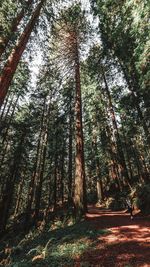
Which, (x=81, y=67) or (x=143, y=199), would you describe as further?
(x=81, y=67)

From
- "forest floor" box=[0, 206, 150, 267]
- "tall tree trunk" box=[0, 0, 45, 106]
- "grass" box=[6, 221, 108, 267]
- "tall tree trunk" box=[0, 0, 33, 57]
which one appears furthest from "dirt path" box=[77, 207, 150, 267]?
"tall tree trunk" box=[0, 0, 33, 57]

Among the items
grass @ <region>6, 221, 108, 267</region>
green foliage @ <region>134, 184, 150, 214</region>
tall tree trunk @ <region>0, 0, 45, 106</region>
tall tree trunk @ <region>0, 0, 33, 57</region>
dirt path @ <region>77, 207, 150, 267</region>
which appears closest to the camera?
dirt path @ <region>77, 207, 150, 267</region>

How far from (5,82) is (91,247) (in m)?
6.92

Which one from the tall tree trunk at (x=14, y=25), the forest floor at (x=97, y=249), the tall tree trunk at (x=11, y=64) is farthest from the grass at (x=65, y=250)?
the tall tree trunk at (x=14, y=25)

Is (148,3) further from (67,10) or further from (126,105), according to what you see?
(126,105)

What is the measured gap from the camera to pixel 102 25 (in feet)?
53.6

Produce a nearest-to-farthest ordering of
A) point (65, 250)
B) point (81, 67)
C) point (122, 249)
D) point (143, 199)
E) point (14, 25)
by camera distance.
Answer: point (122, 249), point (65, 250), point (14, 25), point (143, 199), point (81, 67)

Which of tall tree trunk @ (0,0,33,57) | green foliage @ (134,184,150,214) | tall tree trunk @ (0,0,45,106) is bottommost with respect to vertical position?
green foliage @ (134,184,150,214)

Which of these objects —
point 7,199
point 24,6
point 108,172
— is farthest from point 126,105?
point 108,172

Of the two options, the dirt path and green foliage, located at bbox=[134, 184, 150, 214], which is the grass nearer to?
the dirt path

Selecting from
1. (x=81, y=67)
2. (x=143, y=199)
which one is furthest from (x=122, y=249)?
(x=81, y=67)

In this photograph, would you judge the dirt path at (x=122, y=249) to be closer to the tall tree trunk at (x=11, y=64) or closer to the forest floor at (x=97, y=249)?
the forest floor at (x=97, y=249)

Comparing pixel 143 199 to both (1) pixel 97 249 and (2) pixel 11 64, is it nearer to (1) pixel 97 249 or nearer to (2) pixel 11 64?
(1) pixel 97 249

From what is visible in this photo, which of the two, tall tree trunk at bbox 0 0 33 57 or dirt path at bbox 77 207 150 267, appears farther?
tall tree trunk at bbox 0 0 33 57
